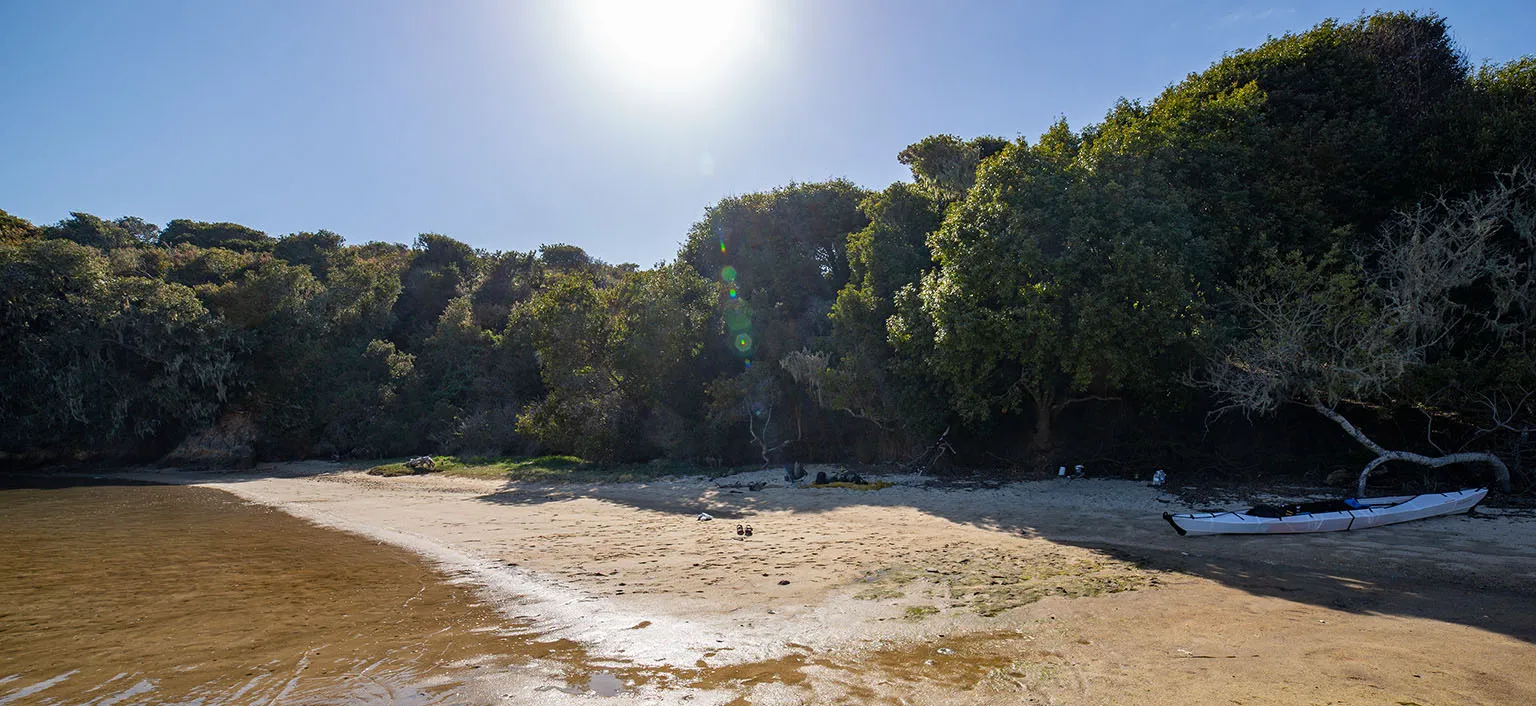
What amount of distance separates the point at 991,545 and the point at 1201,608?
3.57 metres

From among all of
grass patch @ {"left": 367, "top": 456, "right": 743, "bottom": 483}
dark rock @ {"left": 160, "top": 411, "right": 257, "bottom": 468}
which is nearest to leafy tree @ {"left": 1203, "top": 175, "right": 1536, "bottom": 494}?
grass patch @ {"left": 367, "top": 456, "right": 743, "bottom": 483}

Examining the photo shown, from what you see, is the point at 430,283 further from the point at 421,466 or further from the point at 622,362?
the point at 622,362

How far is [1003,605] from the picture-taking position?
7.04 m

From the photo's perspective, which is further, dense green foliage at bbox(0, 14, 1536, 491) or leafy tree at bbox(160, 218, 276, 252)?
leafy tree at bbox(160, 218, 276, 252)

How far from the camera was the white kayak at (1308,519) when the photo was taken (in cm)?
991

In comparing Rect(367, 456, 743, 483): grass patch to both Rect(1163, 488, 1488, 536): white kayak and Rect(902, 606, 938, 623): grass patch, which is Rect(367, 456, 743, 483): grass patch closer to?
Rect(1163, 488, 1488, 536): white kayak

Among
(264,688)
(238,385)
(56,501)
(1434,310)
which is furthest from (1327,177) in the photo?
(238,385)

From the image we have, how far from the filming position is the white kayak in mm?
9906

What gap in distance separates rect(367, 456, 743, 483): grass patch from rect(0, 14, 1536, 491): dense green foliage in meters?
0.94

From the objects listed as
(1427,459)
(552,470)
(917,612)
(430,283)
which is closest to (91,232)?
(430,283)

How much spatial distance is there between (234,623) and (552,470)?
16.2 metres

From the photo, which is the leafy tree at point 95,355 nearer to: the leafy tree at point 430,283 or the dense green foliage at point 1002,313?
the dense green foliage at point 1002,313

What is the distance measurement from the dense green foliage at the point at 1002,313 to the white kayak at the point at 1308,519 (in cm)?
269

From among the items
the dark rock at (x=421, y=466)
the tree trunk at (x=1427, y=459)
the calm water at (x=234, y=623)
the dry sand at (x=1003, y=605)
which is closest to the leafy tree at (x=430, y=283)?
the dark rock at (x=421, y=466)
